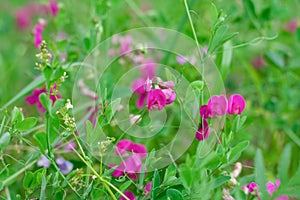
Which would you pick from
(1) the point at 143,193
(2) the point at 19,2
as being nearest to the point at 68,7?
(1) the point at 143,193

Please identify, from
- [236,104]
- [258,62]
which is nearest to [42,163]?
[236,104]

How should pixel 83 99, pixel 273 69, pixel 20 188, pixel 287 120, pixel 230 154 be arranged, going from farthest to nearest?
pixel 273 69 → pixel 287 120 → pixel 83 99 → pixel 20 188 → pixel 230 154

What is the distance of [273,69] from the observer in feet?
6.50

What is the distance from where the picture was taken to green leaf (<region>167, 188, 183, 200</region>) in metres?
0.97

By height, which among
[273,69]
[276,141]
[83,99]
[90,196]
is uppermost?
[83,99]

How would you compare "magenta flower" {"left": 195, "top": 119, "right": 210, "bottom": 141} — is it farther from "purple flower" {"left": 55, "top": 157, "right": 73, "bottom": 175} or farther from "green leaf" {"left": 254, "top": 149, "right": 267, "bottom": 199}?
"purple flower" {"left": 55, "top": 157, "right": 73, "bottom": 175}

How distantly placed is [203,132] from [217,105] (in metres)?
0.06

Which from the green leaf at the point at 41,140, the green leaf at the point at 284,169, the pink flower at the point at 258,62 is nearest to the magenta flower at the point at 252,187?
the green leaf at the point at 284,169

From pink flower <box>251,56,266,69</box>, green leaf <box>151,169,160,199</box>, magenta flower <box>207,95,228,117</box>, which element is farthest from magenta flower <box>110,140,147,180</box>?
pink flower <box>251,56,266,69</box>

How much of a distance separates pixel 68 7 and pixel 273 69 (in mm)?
714

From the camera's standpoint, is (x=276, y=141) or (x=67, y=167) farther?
(x=276, y=141)

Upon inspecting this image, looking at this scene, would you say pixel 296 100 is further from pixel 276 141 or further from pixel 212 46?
pixel 212 46

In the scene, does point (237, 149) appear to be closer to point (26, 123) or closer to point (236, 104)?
point (236, 104)

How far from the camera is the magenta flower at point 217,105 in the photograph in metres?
1.05
